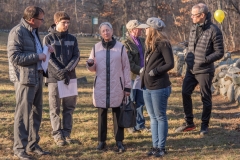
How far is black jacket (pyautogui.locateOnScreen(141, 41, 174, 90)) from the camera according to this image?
4.58 m

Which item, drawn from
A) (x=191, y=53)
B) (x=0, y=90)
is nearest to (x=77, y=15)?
(x=0, y=90)

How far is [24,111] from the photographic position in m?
Result: 4.59

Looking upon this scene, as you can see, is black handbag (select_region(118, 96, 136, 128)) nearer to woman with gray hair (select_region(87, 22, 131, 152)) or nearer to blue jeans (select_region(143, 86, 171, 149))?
woman with gray hair (select_region(87, 22, 131, 152))

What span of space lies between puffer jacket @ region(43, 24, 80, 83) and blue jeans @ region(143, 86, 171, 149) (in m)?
1.19

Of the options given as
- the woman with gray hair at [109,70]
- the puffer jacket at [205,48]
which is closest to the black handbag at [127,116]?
the woman with gray hair at [109,70]

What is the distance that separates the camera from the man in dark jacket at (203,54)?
5664 millimetres

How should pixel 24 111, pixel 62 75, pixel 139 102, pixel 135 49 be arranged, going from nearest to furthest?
pixel 24 111, pixel 62 75, pixel 135 49, pixel 139 102

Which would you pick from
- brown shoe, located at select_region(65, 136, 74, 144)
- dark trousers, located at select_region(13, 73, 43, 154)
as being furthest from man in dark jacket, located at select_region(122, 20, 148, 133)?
dark trousers, located at select_region(13, 73, 43, 154)

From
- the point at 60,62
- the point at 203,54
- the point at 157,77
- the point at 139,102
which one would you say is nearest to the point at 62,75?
the point at 60,62

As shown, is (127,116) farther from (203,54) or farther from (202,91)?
(203,54)

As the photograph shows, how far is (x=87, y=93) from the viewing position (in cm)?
1007

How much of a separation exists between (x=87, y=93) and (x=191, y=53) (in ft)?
15.3

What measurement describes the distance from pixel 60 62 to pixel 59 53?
0.13m

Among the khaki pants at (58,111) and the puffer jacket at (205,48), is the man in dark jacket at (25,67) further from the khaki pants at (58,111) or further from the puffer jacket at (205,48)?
the puffer jacket at (205,48)
